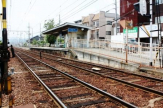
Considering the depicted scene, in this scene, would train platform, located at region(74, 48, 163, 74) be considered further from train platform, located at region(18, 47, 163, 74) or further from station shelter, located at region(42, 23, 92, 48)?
station shelter, located at region(42, 23, 92, 48)

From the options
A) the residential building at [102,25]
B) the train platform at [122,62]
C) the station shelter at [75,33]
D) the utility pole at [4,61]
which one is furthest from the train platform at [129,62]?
the residential building at [102,25]

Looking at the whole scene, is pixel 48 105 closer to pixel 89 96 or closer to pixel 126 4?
pixel 89 96

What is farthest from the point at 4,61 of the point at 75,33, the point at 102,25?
the point at 102,25

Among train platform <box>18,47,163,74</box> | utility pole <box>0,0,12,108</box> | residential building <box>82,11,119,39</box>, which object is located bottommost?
train platform <box>18,47,163,74</box>

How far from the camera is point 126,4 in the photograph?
35750 mm

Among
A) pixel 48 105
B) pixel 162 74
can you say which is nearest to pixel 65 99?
pixel 48 105

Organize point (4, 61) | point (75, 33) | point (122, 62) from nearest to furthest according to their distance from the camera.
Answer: point (4, 61), point (122, 62), point (75, 33)

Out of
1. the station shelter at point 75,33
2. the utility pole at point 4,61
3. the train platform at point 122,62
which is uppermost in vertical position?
the station shelter at point 75,33

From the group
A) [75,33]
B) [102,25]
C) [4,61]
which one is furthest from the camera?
[102,25]

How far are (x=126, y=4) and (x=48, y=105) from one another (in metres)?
35.0

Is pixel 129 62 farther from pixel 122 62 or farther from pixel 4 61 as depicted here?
pixel 4 61

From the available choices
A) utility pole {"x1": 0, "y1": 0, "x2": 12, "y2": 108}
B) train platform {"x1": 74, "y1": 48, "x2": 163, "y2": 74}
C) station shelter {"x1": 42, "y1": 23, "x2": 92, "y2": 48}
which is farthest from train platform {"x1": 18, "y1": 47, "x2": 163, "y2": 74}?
utility pole {"x1": 0, "y1": 0, "x2": 12, "y2": 108}

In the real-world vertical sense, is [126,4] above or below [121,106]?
above

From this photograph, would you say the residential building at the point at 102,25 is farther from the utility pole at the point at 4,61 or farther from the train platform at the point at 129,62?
the utility pole at the point at 4,61
